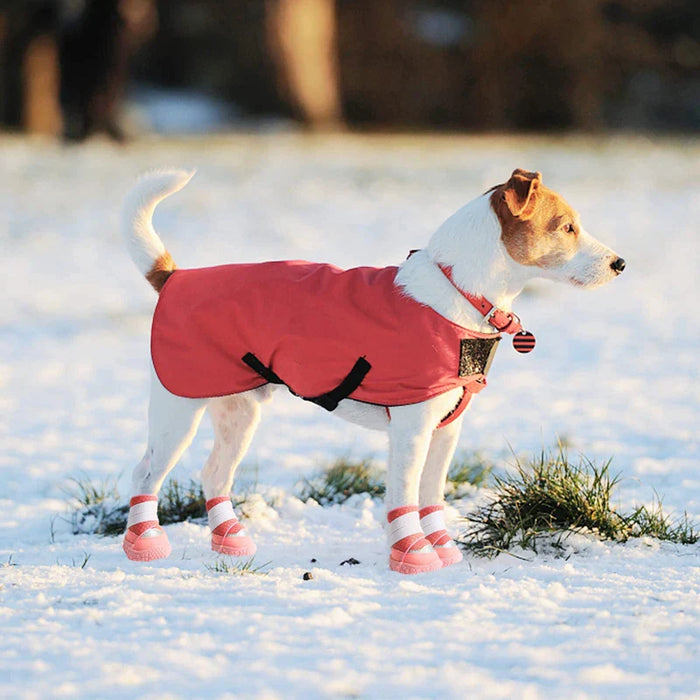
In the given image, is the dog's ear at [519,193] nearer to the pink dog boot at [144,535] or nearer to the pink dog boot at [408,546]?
the pink dog boot at [408,546]

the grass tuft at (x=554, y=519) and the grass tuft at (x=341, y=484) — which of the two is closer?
the grass tuft at (x=554, y=519)

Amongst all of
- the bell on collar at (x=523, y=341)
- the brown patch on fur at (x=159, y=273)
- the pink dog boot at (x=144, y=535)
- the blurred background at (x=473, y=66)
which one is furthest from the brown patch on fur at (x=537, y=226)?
the blurred background at (x=473, y=66)

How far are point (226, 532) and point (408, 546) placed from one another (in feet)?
2.57

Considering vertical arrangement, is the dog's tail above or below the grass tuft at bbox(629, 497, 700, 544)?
above

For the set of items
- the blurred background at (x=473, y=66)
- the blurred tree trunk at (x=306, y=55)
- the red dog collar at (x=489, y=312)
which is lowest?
the red dog collar at (x=489, y=312)

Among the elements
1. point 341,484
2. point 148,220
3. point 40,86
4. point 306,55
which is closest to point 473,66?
point 306,55

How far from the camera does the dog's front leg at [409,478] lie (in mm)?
3854

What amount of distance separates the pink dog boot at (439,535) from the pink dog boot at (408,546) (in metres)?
0.10

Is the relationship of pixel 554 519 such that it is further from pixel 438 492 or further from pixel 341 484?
pixel 341 484

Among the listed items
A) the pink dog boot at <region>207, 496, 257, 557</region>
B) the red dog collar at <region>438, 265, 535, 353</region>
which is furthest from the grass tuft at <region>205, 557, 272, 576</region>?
the red dog collar at <region>438, 265, 535, 353</region>

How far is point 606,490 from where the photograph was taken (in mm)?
4207

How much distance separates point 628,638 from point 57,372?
5776 millimetres

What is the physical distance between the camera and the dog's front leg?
385cm

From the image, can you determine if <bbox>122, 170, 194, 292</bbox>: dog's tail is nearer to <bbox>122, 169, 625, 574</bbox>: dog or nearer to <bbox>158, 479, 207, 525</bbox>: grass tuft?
<bbox>122, 169, 625, 574</bbox>: dog
